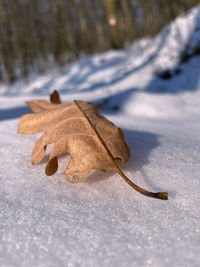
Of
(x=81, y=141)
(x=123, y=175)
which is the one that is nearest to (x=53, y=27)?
(x=81, y=141)

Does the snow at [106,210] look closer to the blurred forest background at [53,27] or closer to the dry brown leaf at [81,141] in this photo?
the dry brown leaf at [81,141]

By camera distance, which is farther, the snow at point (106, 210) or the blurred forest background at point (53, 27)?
the blurred forest background at point (53, 27)

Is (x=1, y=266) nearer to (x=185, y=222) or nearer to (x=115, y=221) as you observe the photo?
(x=115, y=221)

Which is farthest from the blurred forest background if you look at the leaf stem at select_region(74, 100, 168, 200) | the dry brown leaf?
the leaf stem at select_region(74, 100, 168, 200)

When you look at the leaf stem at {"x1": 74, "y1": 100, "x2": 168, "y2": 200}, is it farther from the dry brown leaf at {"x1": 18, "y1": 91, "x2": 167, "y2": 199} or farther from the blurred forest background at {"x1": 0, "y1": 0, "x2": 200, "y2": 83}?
the blurred forest background at {"x1": 0, "y1": 0, "x2": 200, "y2": 83}

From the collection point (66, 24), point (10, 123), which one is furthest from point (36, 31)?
point (10, 123)

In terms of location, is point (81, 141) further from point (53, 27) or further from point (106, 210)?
point (53, 27)

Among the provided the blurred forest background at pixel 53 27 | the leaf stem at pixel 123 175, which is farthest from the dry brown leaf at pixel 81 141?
the blurred forest background at pixel 53 27

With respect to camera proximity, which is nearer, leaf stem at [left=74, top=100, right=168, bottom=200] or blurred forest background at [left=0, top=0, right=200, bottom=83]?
leaf stem at [left=74, top=100, right=168, bottom=200]
